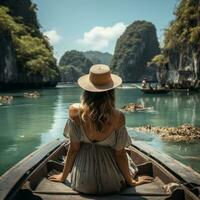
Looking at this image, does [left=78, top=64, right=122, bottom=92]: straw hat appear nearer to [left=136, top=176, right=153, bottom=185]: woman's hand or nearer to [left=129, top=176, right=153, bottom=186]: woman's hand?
[left=129, top=176, right=153, bottom=186]: woman's hand

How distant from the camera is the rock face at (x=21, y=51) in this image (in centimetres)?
5294

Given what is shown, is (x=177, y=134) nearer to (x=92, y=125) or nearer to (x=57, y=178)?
(x=57, y=178)

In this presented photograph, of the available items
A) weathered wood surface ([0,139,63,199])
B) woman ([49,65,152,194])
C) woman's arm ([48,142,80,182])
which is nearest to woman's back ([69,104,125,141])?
woman ([49,65,152,194])

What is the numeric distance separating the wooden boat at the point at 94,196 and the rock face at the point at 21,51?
47500 mm

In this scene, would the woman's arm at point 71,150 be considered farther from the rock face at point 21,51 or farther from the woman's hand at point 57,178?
the rock face at point 21,51

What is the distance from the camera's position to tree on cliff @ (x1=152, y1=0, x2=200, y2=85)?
4909 centimetres

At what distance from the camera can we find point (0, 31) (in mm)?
50812

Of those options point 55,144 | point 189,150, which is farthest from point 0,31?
point 55,144

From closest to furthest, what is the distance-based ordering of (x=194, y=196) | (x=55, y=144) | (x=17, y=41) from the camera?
(x=194, y=196) < (x=55, y=144) < (x=17, y=41)

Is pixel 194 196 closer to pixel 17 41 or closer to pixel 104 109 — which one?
pixel 104 109

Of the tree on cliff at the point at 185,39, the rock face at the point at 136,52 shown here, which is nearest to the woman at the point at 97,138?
the tree on cliff at the point at 185,39

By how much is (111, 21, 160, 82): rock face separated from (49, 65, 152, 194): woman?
151937mm

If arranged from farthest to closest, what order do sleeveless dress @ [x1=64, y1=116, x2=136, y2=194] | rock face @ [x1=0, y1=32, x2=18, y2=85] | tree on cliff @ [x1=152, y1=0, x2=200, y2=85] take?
rock face @ [x1=0, y1=32, x2=18, y2=85]
tree on cliff @ [x1=152, y1=0, x2=200, y2=85]
sleeveless dress @ [x1=64, y1=116, x2=136, y2=194]

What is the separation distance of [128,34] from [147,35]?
8.24 meters
